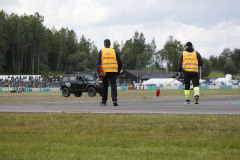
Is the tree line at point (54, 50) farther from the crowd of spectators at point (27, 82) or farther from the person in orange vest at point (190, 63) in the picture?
the person in orange vest at point (190, 63)

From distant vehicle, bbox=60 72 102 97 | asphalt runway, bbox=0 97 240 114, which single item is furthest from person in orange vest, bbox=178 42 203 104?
distant vehicle, bbox=60 72 102 97

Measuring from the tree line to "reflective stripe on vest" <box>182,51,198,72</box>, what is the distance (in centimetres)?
8373

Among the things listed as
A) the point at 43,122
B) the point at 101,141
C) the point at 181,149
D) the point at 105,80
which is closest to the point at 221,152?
the point at 181,149

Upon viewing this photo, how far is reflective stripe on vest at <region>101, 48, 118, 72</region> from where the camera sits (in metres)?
11.8

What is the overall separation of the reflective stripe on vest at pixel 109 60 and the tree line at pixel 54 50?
83.1m

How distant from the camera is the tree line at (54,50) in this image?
98688mm

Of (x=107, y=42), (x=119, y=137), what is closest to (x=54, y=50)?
(x=107, y=42)

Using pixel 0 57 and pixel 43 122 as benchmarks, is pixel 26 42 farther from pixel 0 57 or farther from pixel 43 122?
pixel 43 122

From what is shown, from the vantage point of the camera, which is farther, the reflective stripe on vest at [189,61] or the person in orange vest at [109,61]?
the reflective stripe on vest at [189,61]

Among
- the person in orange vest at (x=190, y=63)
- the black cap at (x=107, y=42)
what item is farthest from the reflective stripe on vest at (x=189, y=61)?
the black cap at (x=107, y=42)

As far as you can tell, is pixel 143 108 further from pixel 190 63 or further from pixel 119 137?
pixel 119 137

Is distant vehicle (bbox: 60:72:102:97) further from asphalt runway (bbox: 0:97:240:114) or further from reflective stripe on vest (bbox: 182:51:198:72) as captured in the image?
reflective stripe on vest (bbox: 182:51:198:72)

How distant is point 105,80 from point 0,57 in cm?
8234

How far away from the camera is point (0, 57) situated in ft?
294
